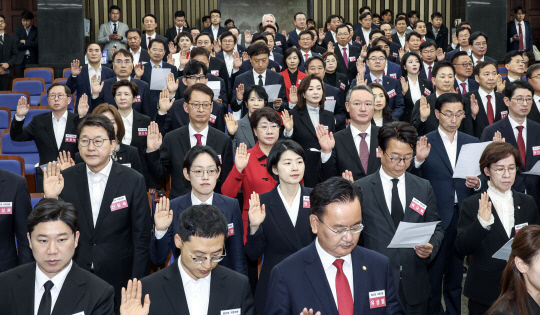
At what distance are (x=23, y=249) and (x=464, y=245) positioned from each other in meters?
2.46

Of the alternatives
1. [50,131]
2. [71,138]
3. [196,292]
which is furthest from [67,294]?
[50,131]

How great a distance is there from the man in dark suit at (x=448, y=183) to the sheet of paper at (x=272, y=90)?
1721 millimetres

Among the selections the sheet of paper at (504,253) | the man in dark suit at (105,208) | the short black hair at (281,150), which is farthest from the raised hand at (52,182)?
the sheet of paper at (504,253)

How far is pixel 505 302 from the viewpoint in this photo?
2051mm

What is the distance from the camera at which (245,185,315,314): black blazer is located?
3225 millimetres

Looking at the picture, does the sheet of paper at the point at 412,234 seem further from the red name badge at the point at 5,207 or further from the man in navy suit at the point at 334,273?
the red name badge at the point at 5,207

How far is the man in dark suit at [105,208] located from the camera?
127 inches

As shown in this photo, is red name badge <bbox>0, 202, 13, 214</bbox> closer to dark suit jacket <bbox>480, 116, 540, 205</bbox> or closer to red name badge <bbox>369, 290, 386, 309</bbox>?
red name badge <bbox>369, 290, 386, 309</bbox>

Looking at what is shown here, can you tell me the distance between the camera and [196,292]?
2426mm

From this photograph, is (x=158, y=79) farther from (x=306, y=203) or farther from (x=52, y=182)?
(x=306, y=203)

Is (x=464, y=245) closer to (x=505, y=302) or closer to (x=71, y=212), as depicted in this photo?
(x=505, y=302)

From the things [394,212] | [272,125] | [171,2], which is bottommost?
[394,212]

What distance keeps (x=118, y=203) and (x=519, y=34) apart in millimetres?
9597

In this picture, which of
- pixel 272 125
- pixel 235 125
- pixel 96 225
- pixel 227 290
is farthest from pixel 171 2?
pixel 227 290
